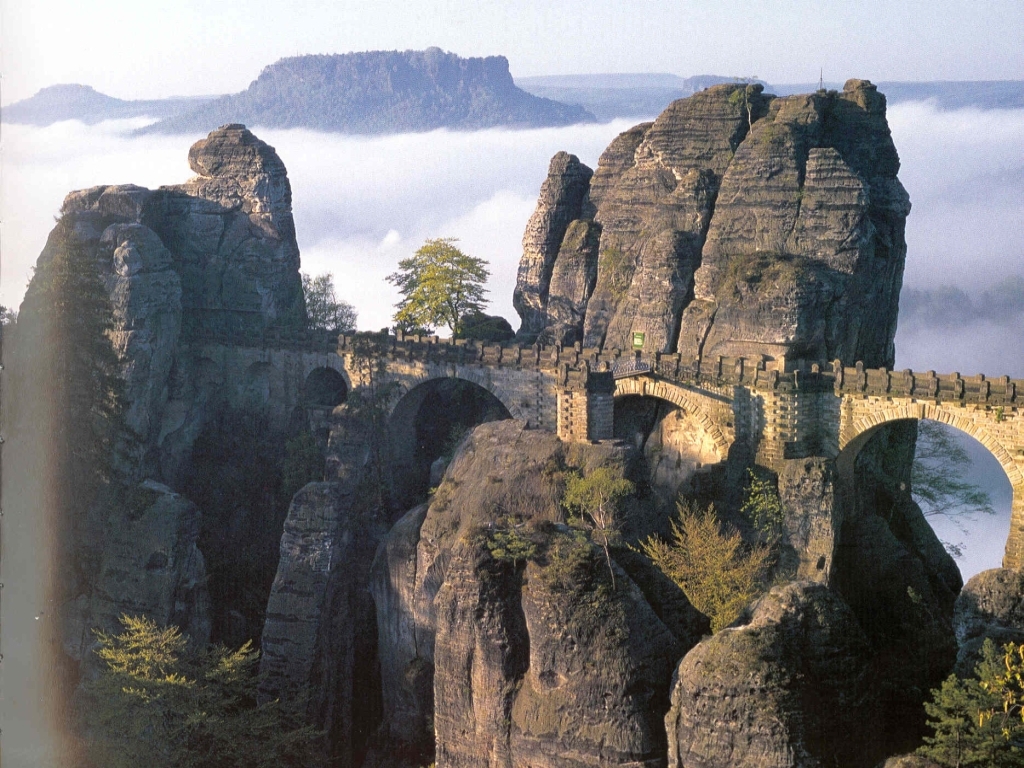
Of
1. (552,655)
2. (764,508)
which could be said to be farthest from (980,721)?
(764,508)

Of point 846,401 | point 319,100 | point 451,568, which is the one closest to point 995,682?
point 451,568

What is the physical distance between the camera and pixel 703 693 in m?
31.6

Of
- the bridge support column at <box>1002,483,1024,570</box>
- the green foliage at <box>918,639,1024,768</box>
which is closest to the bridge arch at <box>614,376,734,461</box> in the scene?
the bridge support column at <box>1002,483,1024,570</box>

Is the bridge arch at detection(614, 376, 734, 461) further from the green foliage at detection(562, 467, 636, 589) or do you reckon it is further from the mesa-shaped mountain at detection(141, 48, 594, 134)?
the mesa-shaped mountain at detection(141, 48, 594, 134)

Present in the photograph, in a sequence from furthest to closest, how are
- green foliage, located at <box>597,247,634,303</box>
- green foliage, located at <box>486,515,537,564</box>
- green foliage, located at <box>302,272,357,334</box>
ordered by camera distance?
green foliage, located at <box>302,272,357,334</box> → green foliage, located at <box>597,247,634,303</box> → green foliage, located at <box>486,515,537,564</box>

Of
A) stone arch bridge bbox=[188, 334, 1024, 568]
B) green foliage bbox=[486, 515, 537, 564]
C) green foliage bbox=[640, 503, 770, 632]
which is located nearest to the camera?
green foliage bbox=[486, 515, 537, 564]

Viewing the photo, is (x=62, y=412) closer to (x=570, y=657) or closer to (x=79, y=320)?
(x=79, y=320)

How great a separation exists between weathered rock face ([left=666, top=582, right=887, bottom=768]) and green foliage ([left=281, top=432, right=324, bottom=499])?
108 feet

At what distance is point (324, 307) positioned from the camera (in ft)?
243

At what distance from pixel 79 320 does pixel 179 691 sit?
51.1 feet

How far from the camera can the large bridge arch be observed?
48.5m

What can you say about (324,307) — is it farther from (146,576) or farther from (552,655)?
(552,655)

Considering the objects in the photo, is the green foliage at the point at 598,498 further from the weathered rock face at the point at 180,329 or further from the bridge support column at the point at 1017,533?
the weathered rock face at the point at 180,329

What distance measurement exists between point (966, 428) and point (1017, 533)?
3463 mm
